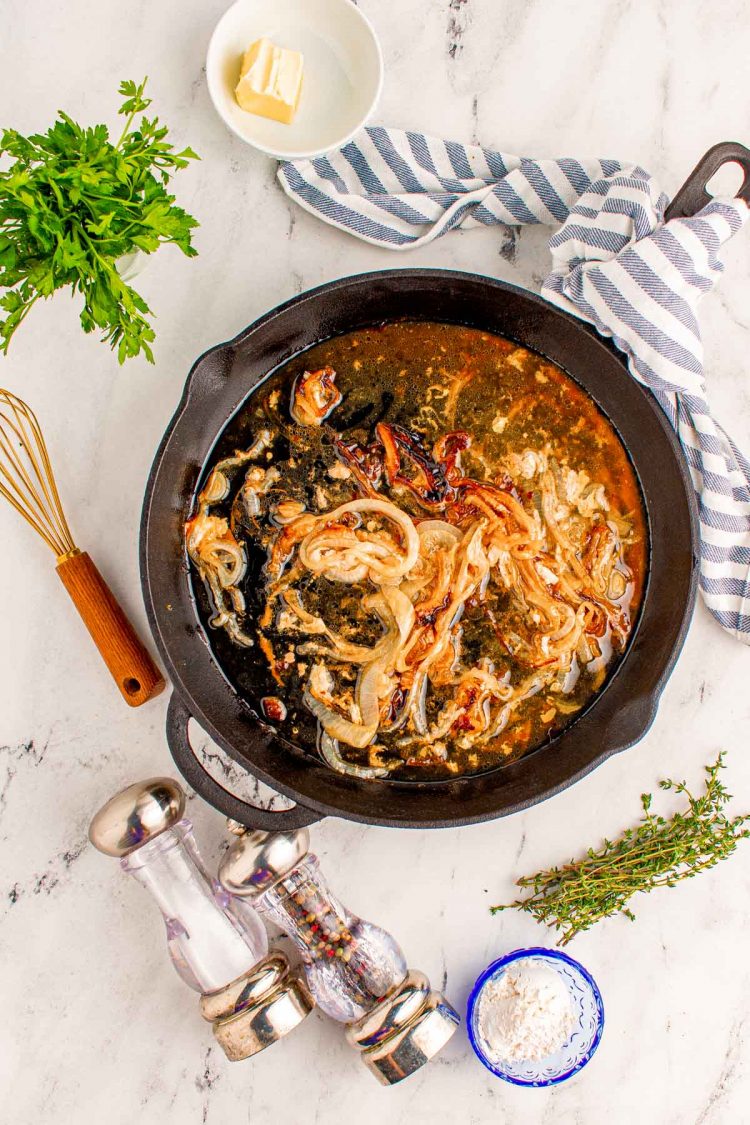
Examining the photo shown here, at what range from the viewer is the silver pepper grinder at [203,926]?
2174mm

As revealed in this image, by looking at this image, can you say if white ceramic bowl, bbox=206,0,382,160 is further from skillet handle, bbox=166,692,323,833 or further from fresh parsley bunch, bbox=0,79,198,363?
skillet handle, bbox=166,692,323,833

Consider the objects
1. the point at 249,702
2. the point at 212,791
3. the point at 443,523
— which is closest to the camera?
the point at 212,791

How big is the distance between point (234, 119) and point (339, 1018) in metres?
2.31

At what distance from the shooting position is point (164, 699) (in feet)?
7.80

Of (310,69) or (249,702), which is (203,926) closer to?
(249,702)

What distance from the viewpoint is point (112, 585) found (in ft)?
7.86

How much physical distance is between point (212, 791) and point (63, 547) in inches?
30.2

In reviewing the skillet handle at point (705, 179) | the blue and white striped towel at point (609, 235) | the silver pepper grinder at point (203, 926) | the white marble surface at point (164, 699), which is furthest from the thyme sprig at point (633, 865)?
the skillet handle at point (705, 179)

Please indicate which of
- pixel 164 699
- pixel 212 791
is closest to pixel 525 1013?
pixel 212 791

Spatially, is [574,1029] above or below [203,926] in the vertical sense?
below

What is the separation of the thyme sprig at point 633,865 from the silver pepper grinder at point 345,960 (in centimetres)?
33

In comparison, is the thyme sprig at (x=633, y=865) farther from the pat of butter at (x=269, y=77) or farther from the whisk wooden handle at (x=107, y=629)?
the pat of butter at (x=269, y=77)

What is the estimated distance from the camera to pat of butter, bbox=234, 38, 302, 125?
6.98 ft

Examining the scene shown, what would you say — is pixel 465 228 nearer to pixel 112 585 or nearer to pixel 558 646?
pixel 558 646
